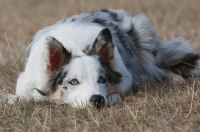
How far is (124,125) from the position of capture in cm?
475

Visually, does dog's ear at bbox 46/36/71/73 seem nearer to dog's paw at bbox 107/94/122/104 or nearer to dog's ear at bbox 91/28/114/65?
dog's ear at bbox 91/28/114/65

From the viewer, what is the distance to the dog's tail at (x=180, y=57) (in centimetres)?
762

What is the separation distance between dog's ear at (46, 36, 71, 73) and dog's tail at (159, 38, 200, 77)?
2361mm

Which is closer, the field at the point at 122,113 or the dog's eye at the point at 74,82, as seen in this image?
the field at the point at 122,113

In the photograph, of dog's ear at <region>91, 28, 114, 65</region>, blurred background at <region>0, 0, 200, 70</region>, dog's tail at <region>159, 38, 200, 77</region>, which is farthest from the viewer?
blurred background at <region>0, 0, 200, 70</region>

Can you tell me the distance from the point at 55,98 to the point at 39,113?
0.63 m

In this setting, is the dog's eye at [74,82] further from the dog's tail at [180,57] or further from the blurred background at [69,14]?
the blurred background at [69,14]

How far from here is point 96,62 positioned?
577cm

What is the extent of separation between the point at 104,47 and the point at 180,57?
232 centimetres

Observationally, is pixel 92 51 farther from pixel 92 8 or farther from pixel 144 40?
pixel 92 8

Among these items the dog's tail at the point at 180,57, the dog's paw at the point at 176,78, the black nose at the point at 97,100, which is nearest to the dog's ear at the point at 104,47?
the black nose at the point at 97,100

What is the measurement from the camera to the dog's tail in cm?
762

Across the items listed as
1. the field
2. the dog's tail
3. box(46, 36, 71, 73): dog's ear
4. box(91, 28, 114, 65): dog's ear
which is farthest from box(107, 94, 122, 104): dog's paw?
the dog's tail

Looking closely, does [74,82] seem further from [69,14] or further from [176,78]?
[69,14]
